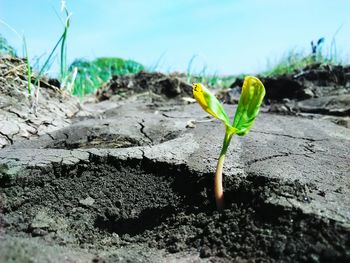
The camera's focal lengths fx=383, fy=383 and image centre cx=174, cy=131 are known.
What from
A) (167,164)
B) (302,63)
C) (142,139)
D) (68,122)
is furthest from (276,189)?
(302,63)

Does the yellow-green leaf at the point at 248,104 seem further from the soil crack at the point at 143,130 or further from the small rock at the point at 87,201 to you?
the soil crack at the point at 143,130

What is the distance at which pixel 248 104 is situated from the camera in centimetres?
125

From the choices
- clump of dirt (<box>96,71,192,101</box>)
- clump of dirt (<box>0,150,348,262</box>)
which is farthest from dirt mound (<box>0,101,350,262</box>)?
clump of dirt (<box>96,71,192,101</box>)

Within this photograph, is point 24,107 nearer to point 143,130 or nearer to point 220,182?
point 143,130

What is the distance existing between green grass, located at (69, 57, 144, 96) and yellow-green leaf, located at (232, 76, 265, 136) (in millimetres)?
3581

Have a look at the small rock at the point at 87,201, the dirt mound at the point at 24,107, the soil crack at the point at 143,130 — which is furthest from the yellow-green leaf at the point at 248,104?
the dirt mound at the point at 24,107

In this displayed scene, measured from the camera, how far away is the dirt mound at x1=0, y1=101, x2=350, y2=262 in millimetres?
1070

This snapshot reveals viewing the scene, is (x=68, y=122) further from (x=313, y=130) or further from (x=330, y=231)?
(x=330, y=231)

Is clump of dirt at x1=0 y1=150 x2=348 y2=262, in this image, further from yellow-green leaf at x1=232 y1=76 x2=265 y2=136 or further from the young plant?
yellow-green leaf at x1=232 y1=76 x2=265 y2=136

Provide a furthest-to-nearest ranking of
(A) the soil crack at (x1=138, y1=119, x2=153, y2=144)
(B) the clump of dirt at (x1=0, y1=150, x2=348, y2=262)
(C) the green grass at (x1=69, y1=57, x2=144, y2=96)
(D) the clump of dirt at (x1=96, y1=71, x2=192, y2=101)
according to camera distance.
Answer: (C) the green grass at (x1=69, y1=57, x2=144, y2=96) < (D) the clump of dirt at (x1=96, y1=71, x2=192, y2=101) < (A) the soil crack at (x1=138, y1=119, x2=153, y2=144) < (B) the clump of dirt at (x1=0, y1=150, x2=348, y2=262)

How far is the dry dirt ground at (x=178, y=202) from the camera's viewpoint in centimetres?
105

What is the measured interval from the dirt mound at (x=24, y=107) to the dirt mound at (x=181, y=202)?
0.59m

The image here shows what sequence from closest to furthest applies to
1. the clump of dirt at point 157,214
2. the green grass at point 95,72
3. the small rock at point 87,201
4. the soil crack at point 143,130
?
1. the clump of dirt at point 157,214
2. the small rock at point 87,201
3. the soil crack at point 143,130
4. the green grass at point 95,72

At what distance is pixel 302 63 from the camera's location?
19.1ft
